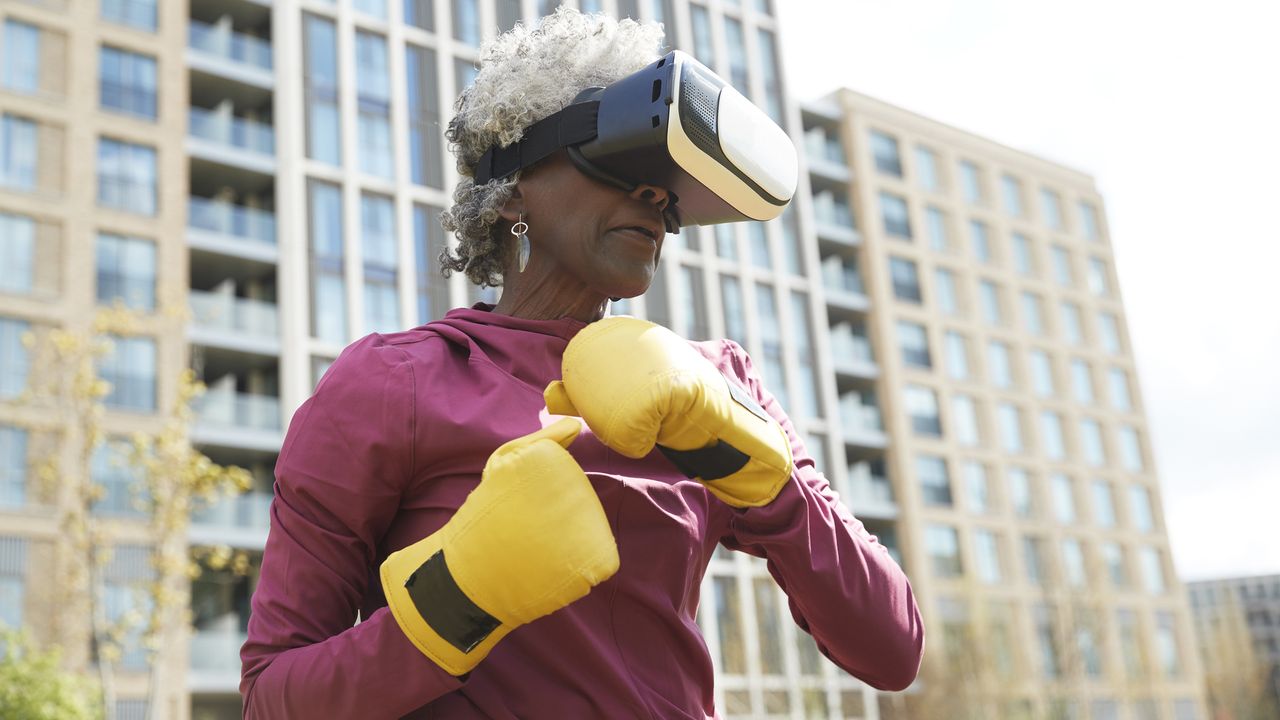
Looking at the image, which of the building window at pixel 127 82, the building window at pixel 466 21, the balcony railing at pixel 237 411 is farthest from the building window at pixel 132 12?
the balcony railing at pixel 237 411

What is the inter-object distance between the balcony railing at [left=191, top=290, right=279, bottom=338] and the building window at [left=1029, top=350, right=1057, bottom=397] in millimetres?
28625

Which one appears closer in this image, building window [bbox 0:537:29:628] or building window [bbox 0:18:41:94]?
building window [bbox 0:537:29:628]

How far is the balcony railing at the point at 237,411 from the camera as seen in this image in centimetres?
2870

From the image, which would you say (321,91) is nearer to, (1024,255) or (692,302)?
(692,302)

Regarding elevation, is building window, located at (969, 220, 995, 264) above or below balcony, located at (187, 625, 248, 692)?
above

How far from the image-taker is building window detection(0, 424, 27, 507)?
25922mm

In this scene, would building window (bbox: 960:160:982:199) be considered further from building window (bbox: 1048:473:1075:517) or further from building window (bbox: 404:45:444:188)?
building window (bbox: 404:45:444:188)

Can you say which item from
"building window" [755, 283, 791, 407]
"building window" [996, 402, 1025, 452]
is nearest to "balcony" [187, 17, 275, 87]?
"building window" [755, 283, 791, 407]

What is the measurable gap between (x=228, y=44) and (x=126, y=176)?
436 centimetres

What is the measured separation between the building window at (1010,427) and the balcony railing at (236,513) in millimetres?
26642

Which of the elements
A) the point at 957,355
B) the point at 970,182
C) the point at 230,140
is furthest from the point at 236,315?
the point at 970,182

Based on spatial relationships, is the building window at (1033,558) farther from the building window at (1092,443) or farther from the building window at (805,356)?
the building window at (805,356)

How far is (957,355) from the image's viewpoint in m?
46.1

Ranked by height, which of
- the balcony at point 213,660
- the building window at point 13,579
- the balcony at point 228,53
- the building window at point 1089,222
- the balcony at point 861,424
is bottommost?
the balcony at point 213,660
